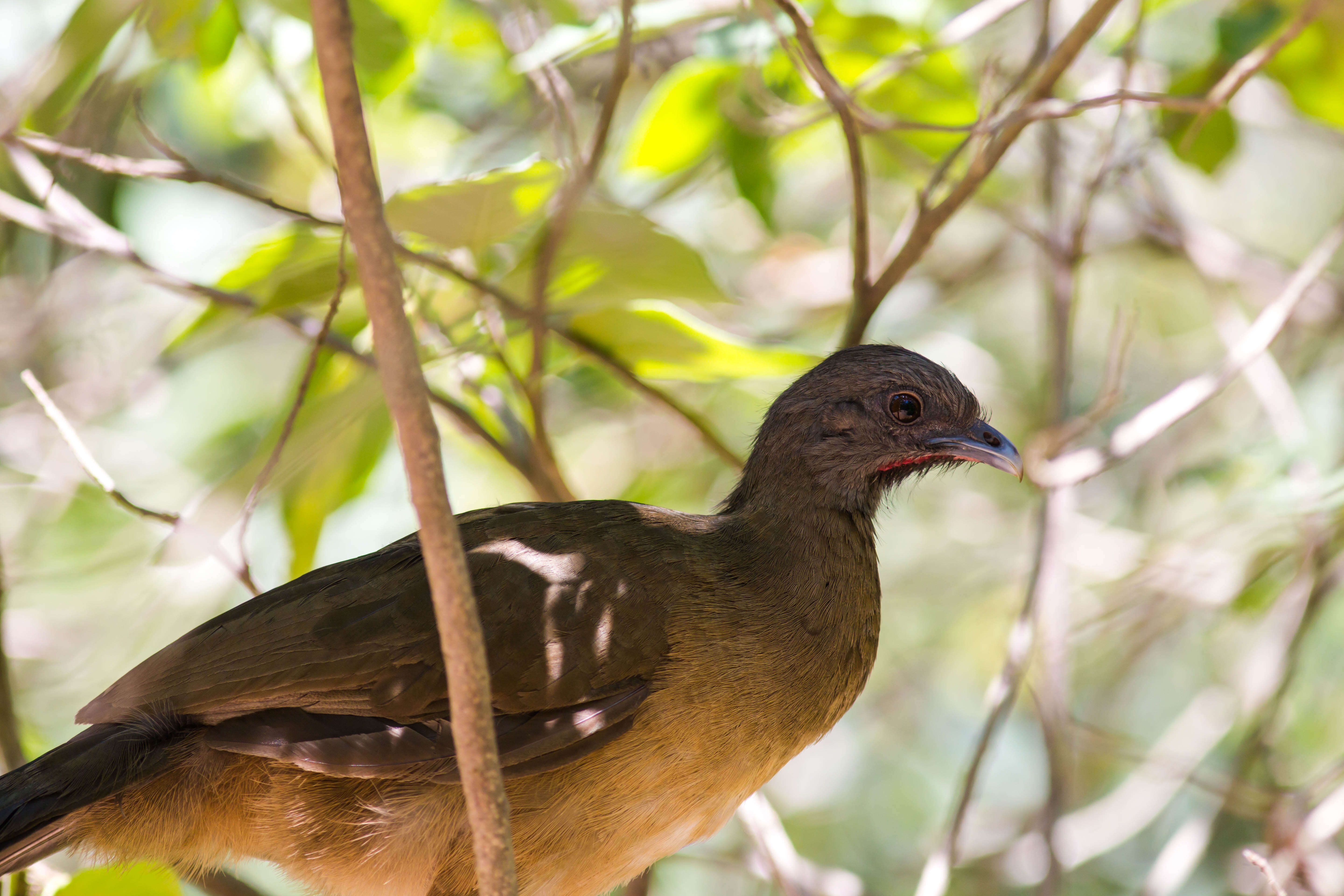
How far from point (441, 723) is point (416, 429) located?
101 cm

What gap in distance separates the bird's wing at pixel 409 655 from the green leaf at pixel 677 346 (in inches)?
20.0

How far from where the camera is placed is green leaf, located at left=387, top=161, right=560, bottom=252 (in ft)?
8.32

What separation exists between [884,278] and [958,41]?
0.89 m

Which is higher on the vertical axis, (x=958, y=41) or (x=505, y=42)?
(x=505, y=42)

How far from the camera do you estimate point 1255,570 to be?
399cm

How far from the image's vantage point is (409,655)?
8.27 ft

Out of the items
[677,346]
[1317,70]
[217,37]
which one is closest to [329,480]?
[677,346]

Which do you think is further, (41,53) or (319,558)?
(319,558)

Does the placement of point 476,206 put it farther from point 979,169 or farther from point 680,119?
point 979,169

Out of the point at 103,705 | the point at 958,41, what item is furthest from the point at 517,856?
the point at 958,41

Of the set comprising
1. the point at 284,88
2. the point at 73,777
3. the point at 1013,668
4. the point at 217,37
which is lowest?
the point at 1013,668

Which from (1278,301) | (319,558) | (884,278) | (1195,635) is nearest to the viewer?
(884,278)

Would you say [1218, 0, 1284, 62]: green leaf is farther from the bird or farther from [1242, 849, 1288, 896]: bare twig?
[1242, 849, 1288, 896]: bare twig

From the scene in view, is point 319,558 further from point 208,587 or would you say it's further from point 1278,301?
point 1278,301
